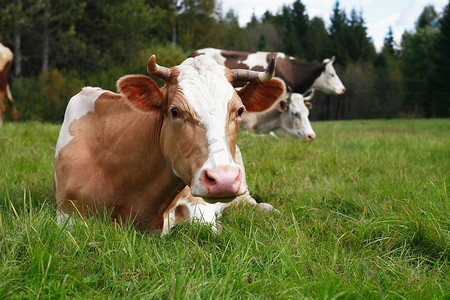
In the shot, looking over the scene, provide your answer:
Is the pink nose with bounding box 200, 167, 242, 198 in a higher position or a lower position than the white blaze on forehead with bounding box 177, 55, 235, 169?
lower

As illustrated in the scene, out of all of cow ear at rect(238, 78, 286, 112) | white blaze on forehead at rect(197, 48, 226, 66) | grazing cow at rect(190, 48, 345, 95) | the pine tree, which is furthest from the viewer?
the pine tree

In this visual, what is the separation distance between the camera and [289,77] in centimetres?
1316

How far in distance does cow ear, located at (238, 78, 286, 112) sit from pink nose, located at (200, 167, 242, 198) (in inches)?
39.1

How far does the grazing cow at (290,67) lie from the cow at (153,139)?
8295 mm

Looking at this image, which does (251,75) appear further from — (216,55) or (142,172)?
(216,55)

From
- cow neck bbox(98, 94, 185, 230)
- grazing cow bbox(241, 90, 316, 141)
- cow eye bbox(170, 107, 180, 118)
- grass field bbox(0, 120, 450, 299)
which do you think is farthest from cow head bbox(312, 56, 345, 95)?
cow eye bbox(170, 107, 180, 118)

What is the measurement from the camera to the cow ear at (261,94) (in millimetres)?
2838

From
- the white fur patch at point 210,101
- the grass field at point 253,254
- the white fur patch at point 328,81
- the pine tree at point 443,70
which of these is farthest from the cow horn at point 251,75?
the pine tree at point 443,70

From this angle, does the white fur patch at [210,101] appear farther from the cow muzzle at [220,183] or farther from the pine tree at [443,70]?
the pine tree at [443,70]

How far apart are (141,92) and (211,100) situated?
1.82 feet

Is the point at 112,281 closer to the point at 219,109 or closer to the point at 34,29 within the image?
the point at 219,109

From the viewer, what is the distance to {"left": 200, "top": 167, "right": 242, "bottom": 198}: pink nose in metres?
1.98

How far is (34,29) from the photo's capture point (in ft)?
56.6

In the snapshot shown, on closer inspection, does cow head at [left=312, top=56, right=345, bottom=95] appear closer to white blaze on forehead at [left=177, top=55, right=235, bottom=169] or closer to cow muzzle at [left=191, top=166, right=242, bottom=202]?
white blaze on forehead at [left=177, top=55, right=235, bottom=169]
